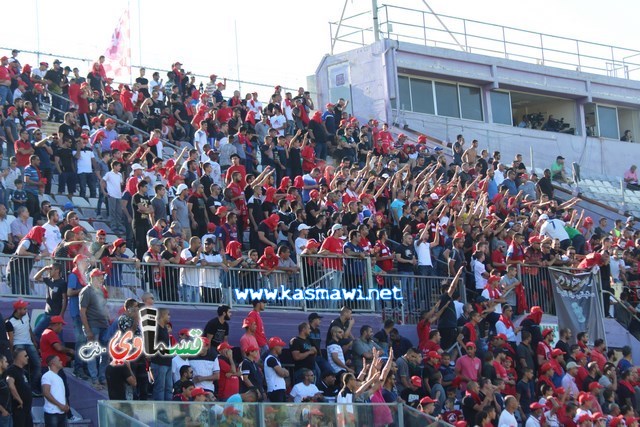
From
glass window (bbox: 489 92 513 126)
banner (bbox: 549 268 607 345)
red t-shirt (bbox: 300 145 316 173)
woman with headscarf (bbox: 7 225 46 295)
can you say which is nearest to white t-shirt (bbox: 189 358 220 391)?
woman with headscarf (bbox: 7 225 46 295)

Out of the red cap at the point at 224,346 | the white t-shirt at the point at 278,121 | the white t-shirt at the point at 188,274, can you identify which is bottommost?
the red cap at the point at 224,346

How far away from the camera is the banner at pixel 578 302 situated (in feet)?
82.7

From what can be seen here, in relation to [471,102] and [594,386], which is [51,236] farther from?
[471,102]

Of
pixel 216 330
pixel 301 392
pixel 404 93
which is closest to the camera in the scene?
pixel 301 392

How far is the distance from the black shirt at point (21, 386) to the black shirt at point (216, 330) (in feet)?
10.8

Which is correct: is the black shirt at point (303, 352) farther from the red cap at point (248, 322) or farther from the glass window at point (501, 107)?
the glass window at point (501, 107)

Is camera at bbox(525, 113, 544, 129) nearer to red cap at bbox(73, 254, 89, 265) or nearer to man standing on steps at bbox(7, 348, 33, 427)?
red cap at bbox(73, 254, 89, 265)

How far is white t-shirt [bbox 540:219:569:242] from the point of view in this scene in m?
27.2

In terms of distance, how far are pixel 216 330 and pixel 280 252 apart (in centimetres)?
282

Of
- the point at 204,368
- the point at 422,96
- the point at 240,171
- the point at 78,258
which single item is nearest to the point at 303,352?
the point at 204,368

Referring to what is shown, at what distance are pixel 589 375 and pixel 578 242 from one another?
17.7 ft

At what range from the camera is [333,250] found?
22.2 m

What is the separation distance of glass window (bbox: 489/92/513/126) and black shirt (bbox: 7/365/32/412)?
85.2ft

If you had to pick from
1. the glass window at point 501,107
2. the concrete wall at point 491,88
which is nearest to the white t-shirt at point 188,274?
the concrete wall at point 491,88
